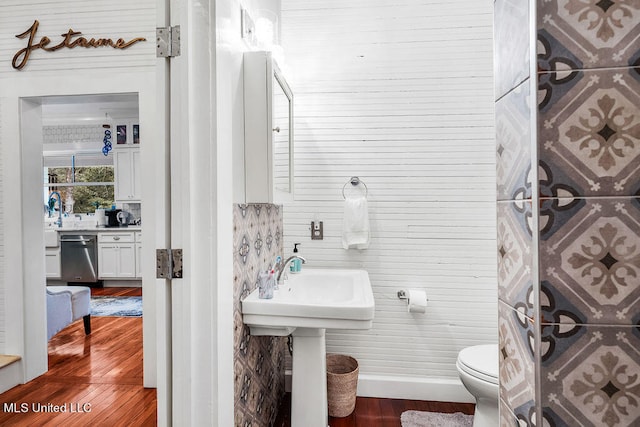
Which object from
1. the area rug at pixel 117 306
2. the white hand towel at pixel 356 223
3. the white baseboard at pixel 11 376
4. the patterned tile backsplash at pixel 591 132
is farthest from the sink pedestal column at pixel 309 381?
the area rug at pixel 117 306

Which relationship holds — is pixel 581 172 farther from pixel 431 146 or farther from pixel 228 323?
pixel 431 146

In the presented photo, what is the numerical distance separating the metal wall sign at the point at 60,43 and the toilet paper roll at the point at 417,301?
2.36 meters

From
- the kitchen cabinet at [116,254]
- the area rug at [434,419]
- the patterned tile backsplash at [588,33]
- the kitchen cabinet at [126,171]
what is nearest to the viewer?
the patterned tile backsplash at [588,33]

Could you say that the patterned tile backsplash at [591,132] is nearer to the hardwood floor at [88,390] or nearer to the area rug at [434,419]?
the area rug at [434,419]

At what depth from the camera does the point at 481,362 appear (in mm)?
1694

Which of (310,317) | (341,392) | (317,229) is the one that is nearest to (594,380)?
(310,317)

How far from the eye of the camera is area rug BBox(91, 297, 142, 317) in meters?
3.88

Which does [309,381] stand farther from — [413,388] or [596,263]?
[596,263]

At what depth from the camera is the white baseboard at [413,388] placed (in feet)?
7.11

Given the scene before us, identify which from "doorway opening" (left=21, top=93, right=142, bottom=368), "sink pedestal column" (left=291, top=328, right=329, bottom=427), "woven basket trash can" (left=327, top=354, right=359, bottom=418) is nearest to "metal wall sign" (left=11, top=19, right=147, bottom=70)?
"sink pedestal column" (left=291, top=328, right=329, bottom=427)

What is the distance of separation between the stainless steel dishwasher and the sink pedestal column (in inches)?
177

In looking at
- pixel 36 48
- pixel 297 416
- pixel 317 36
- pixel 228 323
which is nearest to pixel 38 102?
pixel 36 48

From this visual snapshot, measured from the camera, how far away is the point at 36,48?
231 centimetres

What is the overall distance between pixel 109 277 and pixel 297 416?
14.4ft
